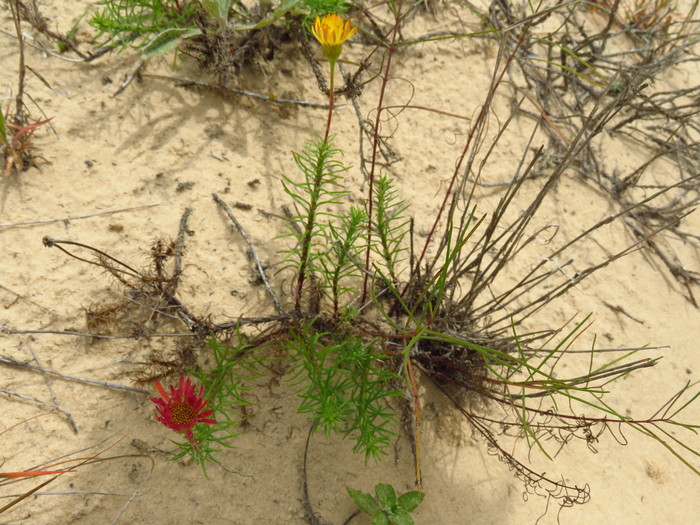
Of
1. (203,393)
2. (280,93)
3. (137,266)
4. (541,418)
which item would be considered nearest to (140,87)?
(280,93)

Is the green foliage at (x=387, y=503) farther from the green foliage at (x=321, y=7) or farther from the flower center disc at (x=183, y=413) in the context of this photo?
the green foliage at (x=321, y=7)

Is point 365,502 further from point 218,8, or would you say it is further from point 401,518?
point 218,8

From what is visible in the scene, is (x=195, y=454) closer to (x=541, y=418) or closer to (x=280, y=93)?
(x=541, y=418)

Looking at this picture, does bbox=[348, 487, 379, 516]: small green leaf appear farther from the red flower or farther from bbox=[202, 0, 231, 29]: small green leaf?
bbox=[202, 0, 231, 29]: small green leaf

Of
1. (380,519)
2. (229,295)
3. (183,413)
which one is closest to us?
(183,413)

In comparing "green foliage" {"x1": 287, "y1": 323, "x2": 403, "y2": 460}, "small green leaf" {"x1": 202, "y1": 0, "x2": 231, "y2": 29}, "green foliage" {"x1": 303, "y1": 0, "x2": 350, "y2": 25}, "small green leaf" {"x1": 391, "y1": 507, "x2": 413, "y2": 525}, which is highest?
"green foliage" {"x1": 303, "y1": 0, "x2": 350, "y2": 25}

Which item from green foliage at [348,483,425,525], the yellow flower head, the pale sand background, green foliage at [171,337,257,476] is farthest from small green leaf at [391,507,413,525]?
the yellow flower head

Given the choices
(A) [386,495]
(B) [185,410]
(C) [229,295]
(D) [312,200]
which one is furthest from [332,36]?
(A) [386,495]
